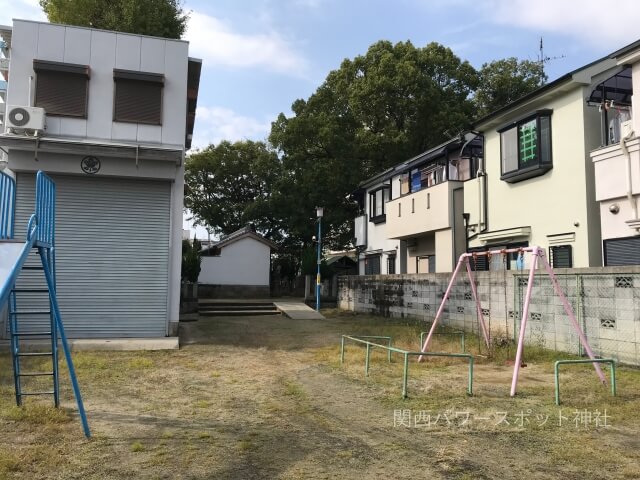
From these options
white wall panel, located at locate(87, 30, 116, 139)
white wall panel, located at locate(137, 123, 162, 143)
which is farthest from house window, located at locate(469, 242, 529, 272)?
white wall panel, located at locate(87, 30, 116, 139)

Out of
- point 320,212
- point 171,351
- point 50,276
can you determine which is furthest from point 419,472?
point 320,212

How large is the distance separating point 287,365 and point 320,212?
35.8 feet

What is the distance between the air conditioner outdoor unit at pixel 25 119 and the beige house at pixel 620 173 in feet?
44.2

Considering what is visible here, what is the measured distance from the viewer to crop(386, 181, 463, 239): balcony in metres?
17.9

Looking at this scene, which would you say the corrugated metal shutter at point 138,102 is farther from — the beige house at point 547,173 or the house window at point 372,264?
the house window at point 372,264

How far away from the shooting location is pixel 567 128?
13.2 meters

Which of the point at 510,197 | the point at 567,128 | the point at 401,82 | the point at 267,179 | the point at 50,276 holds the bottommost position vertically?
the point at 50,276

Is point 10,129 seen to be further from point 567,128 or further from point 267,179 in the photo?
point 267,179

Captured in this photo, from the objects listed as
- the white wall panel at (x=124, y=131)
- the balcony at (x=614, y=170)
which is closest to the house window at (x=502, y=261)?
the balcony at (x=614, y=170)

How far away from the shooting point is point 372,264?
2556cm

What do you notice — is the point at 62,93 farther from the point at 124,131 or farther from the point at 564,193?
the point at 564,193

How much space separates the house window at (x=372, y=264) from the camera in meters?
24.9

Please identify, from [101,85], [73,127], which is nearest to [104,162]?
[73,127]

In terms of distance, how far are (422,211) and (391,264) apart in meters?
4.81
